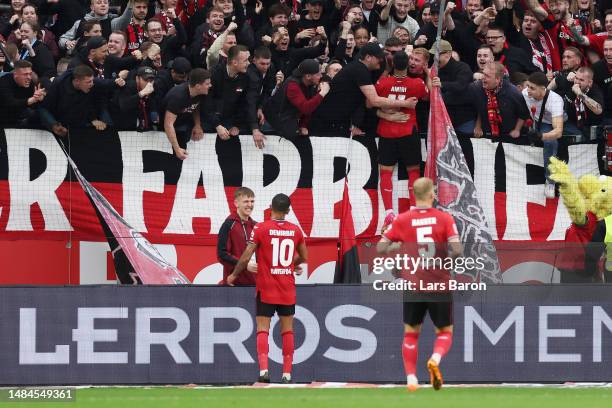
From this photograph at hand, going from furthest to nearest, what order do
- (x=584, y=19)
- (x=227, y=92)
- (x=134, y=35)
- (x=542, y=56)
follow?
(x=584, y=19) < (x=542, y=56) < (x=134, y=35) < (x=227, y=92)

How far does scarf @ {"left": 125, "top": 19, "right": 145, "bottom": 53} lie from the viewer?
17.4 meters

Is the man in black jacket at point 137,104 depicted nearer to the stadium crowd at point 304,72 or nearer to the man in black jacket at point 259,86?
the stadium crowd at point 304,72

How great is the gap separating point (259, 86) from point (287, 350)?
13.5ft

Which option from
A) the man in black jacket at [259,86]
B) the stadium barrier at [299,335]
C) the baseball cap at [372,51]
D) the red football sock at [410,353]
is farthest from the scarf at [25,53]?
the red football sock at [410,353]

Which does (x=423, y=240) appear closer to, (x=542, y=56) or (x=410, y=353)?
(x=410, y=353)

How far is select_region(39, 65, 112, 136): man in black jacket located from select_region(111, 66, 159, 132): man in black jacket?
0.19m

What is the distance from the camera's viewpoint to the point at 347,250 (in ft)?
51.3

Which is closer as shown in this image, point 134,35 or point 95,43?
point 95,43

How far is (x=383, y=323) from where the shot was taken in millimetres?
14180

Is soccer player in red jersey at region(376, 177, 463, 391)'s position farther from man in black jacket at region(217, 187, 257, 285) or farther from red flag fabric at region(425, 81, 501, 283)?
red flag fabric at region(425, 81, 501, 283)

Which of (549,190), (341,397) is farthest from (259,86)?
(341,397)

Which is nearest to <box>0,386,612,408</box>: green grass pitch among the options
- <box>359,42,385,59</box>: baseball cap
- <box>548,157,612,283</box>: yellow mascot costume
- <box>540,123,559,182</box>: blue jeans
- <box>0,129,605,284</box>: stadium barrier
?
<box>548,157,612,283</box>: yellow mascot costume

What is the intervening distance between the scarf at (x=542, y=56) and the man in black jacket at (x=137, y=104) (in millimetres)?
5233

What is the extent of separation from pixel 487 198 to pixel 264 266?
153 inches
